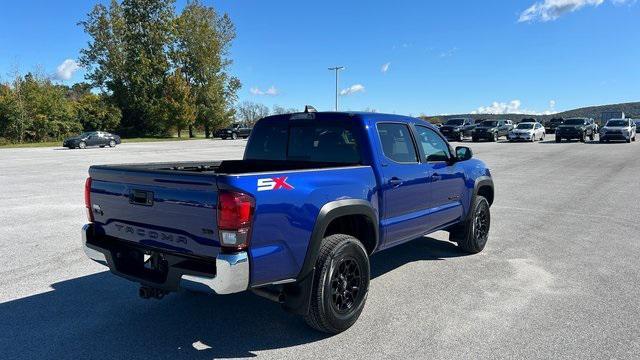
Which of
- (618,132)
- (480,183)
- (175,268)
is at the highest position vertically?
(618,132)

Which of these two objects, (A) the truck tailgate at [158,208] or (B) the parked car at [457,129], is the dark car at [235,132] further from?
(A) the truck tailgate at [158,208]

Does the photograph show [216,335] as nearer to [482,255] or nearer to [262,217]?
[262,217]

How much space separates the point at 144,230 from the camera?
3.59m

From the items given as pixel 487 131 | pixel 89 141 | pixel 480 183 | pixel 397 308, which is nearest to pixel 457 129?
pixel 487 131

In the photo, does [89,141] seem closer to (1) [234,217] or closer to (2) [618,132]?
(1) [234,217]

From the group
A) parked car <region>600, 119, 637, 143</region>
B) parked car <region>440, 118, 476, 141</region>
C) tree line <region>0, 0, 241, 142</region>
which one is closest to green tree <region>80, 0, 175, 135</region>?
tree line <region>0, 0, 241, 142</region>

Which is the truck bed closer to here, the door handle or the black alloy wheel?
the door handle

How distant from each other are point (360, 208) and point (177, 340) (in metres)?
1.84

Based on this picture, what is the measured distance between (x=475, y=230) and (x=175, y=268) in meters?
4.17

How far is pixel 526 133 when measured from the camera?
35.0m

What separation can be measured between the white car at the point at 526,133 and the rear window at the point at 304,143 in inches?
1342

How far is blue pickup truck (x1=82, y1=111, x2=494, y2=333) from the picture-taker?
3121 mm

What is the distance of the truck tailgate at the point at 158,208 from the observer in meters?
3.15

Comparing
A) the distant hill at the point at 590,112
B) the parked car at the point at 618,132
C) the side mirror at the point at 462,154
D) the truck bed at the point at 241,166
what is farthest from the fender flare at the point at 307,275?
the distant hill at the point at 590,112
